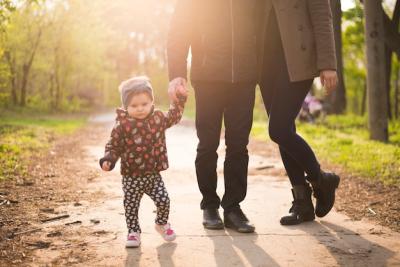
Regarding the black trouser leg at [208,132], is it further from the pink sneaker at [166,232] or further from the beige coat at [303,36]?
the beige coat at [303,36]

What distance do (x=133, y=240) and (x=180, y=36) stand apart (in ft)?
5.17

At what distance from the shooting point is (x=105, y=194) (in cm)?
511

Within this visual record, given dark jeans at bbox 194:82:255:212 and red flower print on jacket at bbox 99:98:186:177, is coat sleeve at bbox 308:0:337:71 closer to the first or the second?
dark jeans at bbox 194:82:255:212

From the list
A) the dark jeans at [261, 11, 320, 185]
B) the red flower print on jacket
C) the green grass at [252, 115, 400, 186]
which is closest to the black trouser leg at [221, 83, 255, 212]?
the dark jeans at [261, 11, 320, 185]

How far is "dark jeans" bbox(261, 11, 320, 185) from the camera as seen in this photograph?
368 cm

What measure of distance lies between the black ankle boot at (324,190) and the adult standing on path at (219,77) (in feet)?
1.93

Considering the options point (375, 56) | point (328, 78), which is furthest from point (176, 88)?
point (375, 56)

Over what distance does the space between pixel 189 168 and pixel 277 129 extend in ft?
12.1

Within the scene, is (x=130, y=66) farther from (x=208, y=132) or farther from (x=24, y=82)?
(x=208, y=132)

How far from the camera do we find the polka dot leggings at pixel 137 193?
3453mm

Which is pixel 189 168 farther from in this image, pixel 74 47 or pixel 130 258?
pixel 74 47

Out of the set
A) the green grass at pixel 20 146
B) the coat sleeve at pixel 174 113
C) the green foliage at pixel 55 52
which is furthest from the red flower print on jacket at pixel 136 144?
the green foliage at pixel 55 52

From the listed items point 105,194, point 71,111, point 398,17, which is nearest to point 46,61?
point 71,111

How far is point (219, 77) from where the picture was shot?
373cm
